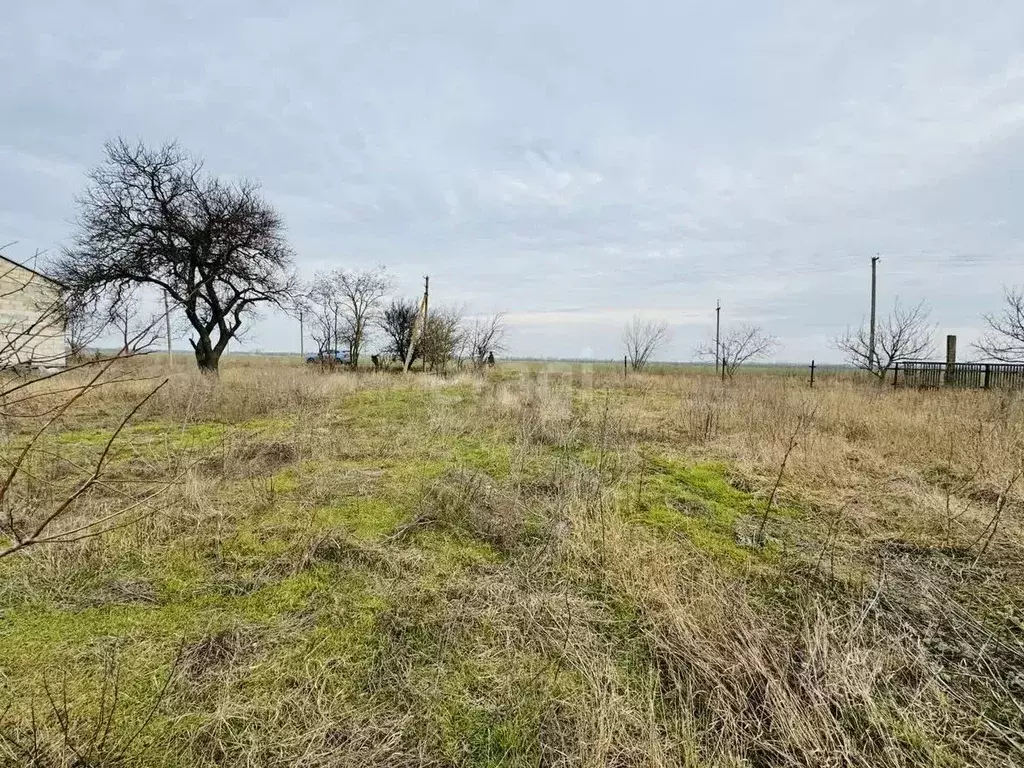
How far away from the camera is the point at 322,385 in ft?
40.6

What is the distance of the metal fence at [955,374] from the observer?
46.0 ft

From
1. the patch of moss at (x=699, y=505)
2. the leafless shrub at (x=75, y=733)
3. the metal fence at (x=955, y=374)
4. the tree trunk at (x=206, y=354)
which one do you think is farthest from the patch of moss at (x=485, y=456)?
the metal fence at (x=955, y=374)

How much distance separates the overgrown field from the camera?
1.91m

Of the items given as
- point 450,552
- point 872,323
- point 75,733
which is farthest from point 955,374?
point 75,733

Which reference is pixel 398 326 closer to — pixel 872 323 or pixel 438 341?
pixel 438 341

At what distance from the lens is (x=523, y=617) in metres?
2.67

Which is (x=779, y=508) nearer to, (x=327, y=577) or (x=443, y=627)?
(x=443, y=627)

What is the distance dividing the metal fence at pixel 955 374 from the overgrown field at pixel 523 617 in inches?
481

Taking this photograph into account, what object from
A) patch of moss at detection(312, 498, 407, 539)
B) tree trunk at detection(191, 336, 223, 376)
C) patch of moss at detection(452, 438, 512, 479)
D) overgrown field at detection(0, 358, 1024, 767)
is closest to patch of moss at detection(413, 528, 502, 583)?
overgrown field at detection(0, 358, 1024, 767)

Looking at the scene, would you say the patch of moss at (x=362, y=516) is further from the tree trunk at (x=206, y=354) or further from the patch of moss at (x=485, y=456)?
the tree trunk at (x=206, y=354)

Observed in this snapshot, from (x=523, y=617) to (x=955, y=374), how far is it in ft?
62.3

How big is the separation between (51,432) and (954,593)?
10.2 metres

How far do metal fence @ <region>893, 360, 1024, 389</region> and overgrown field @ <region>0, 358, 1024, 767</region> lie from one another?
1221 centimetres

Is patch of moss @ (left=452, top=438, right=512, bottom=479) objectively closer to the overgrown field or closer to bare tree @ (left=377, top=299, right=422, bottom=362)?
the overgrown field
